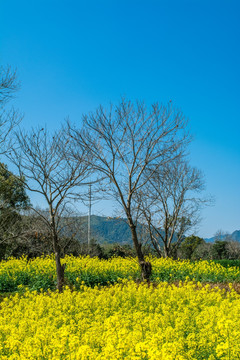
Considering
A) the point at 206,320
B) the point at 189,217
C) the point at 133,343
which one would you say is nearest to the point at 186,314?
the point at 206,320

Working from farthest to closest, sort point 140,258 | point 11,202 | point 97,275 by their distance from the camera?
point 11,202 < point 97,275 < point 140,258

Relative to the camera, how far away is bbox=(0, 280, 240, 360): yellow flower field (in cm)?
403

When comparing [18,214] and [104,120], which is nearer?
[104,120]

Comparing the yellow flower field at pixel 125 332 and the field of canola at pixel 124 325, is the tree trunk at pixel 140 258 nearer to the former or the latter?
the field of canola at pixel 124 325

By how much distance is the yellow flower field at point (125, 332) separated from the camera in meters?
4.03

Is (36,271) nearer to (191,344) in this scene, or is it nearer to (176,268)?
(176,268)

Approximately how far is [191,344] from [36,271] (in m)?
11.1

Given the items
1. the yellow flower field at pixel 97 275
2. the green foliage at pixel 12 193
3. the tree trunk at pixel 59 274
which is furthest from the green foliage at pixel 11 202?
the tree trunk at pixel 59 274

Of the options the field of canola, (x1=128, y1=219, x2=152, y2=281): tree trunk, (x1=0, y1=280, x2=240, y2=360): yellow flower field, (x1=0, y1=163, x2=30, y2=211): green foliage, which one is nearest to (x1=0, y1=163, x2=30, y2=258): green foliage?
(x1=0, y1=163, x2=30, y2=211): green foliage

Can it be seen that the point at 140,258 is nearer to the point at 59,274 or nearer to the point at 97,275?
the point at 97,275

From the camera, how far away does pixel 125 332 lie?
4.50 m

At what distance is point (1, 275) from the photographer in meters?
14.4

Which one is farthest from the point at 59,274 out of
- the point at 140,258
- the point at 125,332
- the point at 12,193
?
the point at 12,193

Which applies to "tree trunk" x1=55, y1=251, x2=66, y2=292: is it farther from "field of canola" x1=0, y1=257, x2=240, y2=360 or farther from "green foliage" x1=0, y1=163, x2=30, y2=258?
"green foliage" x1=0, y1=163, x2=30, y2=258
